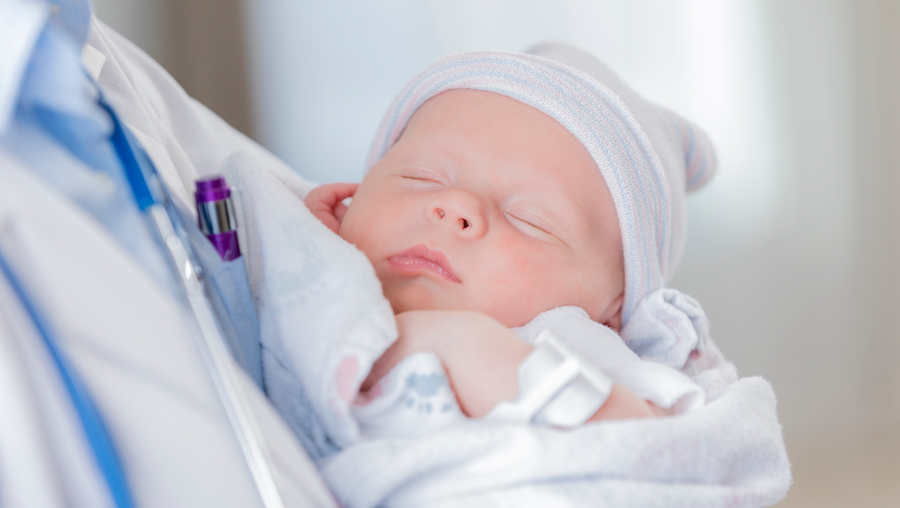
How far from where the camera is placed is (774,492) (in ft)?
2.15

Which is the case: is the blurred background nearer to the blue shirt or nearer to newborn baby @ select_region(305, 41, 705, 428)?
newborn baby @ select_region(305, 41, 705, 428)

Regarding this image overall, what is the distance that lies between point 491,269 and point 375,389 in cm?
27

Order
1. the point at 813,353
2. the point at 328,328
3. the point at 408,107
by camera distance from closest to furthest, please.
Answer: the point at 328,328 → the point at 408,107 → the point at 813,353

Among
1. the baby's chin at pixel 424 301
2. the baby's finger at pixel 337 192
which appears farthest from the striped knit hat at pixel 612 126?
the baby's chin at pixel 424 301

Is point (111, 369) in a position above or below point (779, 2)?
below

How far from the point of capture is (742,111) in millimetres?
2232

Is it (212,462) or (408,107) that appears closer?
(212,462)

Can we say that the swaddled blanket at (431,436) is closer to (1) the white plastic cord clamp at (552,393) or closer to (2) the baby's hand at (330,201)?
(1) the white plastic cord clamp at (552,393)

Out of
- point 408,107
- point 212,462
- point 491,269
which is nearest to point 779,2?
point 408,107

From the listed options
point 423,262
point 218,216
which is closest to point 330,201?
point 423,262

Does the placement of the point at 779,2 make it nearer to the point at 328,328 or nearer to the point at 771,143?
the point at 771,143

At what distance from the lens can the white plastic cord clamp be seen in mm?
566

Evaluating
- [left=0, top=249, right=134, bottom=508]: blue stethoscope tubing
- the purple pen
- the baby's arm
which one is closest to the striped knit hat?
the baby's arm

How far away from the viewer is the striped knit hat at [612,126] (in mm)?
985
